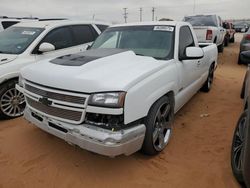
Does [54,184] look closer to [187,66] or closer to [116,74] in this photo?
[116,74]

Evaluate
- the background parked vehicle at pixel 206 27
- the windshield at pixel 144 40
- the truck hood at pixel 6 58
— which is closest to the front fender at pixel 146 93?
the windshield at pixel 144 40

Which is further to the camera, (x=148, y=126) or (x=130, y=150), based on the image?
(x=148, y=126)

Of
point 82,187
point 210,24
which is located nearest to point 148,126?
point 82,187

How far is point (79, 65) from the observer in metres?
3.36

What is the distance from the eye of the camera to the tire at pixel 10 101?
15.9ft

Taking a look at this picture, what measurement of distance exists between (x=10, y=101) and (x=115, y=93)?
2964 mm

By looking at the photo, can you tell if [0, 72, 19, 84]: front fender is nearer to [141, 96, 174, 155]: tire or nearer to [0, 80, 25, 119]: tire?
[0, 80, 25, 119]: tire

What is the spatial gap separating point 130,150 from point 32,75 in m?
1.63

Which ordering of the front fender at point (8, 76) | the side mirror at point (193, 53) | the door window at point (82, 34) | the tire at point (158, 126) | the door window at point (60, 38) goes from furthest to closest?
the door window at point (82, 34) → the door window at point (60, 38) → the front fender at point (8, 76) → the side mirror at point (193, 53) → the tire at point (158, 126)

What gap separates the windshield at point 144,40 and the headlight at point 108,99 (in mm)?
1426

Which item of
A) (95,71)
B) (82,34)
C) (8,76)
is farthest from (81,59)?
(82,34)

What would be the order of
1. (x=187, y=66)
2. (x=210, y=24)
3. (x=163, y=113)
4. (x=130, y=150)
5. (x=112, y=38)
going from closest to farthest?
(x=130, y=150) < (x=163, y=113) < (x=187, y=66) < (x=112, y=38) < (x=210, y=24)

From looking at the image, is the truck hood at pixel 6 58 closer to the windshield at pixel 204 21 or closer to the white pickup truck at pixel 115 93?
the white pickup truck at pixel 115 93

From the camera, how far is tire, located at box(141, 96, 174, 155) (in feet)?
10.9
